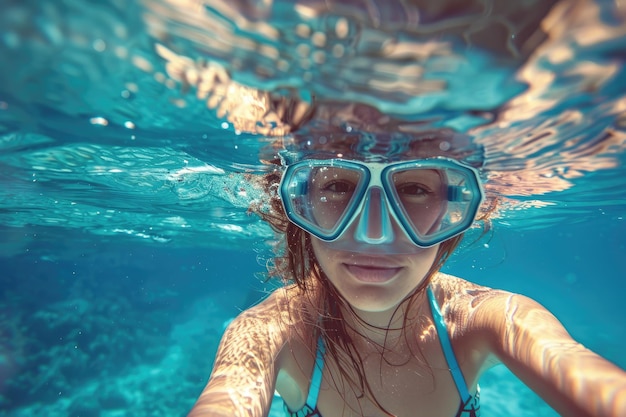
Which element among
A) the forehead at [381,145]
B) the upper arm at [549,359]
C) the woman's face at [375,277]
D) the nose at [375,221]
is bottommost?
the upper arm at [549,359]

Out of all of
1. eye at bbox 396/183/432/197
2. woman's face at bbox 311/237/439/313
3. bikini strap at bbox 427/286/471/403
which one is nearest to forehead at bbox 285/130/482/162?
eye at bbox 396/183/432/197

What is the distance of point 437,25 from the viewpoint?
2598 mm

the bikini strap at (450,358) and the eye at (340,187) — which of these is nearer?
the eye at (340,187)

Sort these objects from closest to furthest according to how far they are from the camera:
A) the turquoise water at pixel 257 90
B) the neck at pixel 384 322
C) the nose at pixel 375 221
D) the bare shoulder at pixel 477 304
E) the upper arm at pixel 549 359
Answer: the upper arm at pixel 549 359 < the turquoise water at pixel 257 90 < the nose at pixel 375 221 < the bare shoulder at pixel 477 304 < the neck at pixel 384 322

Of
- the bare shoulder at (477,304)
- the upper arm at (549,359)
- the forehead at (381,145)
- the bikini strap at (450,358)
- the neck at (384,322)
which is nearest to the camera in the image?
the upper arm at (549,359)

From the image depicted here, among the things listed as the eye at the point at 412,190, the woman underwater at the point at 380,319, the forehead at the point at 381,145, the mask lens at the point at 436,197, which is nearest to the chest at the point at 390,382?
the woman underwater at the point at 380,319

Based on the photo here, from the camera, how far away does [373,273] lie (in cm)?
318

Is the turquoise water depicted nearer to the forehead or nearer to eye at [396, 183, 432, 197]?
the forehead

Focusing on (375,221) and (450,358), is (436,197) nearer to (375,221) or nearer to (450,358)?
(375,221)

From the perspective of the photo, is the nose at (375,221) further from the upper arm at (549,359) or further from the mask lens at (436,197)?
the upper arm at (549,359)

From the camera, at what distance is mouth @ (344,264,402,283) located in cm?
316

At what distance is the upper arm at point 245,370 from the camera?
2.82m

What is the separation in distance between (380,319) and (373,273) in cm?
102

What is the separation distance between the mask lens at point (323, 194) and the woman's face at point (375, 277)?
0.33m
